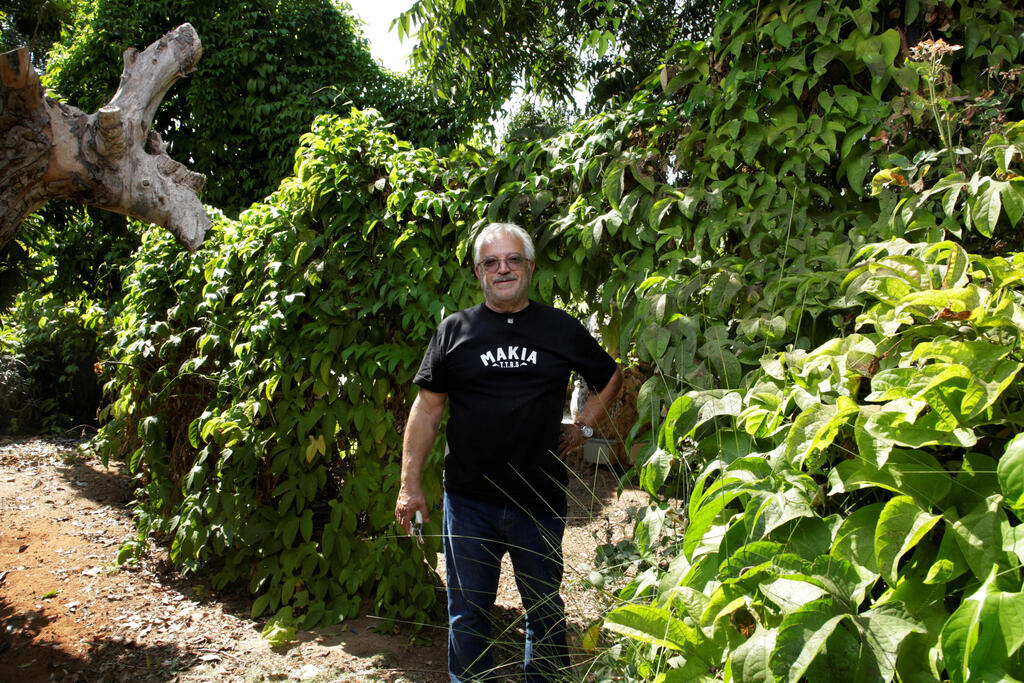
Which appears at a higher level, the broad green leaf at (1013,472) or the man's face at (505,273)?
the man's face at (505,273)

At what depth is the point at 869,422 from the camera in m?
1.29

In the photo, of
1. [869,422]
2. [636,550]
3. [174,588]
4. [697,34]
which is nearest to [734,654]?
[869,422]

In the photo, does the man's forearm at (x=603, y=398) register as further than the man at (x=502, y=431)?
Yes

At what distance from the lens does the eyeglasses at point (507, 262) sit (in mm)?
2660

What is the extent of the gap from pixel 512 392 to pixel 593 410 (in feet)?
1.08

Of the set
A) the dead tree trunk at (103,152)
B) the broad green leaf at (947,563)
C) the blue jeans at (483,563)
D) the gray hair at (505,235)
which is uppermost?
the dead tree trunk at (103,152)

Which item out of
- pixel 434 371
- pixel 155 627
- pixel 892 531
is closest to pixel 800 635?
pixel 892 531

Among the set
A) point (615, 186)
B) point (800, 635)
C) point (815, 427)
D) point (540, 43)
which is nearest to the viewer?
point (800, 635)

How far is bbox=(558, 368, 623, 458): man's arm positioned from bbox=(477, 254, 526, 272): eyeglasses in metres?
0.52

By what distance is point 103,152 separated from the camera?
420 centimetres

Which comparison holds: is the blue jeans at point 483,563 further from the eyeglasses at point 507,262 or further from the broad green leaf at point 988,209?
the broad green leaf at point 988,209

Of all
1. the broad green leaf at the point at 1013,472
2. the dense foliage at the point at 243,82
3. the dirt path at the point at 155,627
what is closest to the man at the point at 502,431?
the dirt path at the point at 155,627

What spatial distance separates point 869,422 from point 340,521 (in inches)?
113

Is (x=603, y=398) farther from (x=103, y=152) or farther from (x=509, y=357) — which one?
(x=103, y=152)
